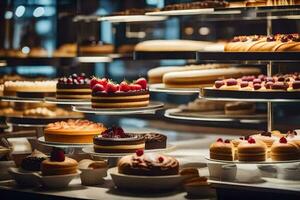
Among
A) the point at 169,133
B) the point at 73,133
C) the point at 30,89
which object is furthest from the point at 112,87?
the point at 169,133

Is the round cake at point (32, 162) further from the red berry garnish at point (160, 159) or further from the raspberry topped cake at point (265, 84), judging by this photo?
the raspberry topped cake at point (265, 84)

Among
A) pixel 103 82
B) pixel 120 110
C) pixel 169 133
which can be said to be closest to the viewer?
pixel 120 110

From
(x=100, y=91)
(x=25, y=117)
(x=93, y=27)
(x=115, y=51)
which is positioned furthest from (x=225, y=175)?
(x=93, y=27)

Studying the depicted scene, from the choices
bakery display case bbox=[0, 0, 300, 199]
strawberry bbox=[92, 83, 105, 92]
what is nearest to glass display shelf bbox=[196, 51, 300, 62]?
bakery display case bbox=[0, 0, 300, 199]

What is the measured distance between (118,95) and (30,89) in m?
1.50

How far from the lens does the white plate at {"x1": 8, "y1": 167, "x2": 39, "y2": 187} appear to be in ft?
15.6

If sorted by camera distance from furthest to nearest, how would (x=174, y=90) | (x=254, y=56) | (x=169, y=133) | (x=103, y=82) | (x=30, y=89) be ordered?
(x=169, y=133)
(x=30, y=89)
(x=174, y=90)
(x=103, y=82)
(x=254, y=56)

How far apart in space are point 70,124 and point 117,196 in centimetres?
116

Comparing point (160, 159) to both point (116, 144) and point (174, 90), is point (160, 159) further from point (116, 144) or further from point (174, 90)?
point (174, 90)

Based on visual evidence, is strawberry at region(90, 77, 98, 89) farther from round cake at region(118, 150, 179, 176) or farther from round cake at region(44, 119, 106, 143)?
round cake at region(118, 150, 179, 176)

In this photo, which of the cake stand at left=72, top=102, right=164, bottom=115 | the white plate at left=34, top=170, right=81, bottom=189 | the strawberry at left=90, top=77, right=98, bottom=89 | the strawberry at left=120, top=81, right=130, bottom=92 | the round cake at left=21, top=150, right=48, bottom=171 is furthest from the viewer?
the strawberry at left=90, top=77, right=98, bottom=89

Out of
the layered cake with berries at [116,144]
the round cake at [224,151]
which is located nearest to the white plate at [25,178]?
the layered cake with berries at [116,144]

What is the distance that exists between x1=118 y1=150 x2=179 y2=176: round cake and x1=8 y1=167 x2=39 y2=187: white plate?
567 mm

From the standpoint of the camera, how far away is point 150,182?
448 centimetres
